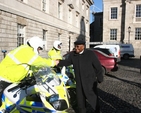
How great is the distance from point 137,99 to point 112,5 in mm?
37699

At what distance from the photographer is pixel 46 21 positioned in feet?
66.2

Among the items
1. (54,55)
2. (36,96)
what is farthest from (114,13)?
(36,96)

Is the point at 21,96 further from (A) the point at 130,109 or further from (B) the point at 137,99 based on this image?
(B) the point at 137,99

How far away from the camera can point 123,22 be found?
40.1m

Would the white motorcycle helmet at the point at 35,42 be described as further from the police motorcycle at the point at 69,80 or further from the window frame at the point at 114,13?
the window frame at the point at 114,13

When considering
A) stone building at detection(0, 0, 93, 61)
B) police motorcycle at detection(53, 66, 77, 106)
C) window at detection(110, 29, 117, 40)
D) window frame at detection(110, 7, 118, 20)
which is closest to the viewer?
police motorcycle at detection(53, 66, 77, 106)

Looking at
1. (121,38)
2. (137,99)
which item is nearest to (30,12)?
(137,99)

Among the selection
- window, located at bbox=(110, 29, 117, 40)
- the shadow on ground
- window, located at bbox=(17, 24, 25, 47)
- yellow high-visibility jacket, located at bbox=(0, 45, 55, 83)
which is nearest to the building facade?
window, located at bbox=(110, 29, 117, 40)

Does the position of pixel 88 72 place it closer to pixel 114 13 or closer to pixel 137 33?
pixel 137 33

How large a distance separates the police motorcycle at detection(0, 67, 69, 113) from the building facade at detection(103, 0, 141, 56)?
36632 millimetres

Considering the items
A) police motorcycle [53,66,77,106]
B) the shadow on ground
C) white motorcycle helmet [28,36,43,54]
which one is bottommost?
the shadow on ground

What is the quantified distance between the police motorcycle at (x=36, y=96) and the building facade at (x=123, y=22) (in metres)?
36.6

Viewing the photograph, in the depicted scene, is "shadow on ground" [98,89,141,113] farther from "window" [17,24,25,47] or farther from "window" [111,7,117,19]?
"window" [111,7,117,19]

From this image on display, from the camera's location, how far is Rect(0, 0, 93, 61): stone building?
1364cm
